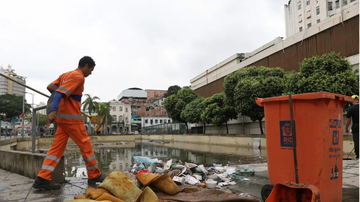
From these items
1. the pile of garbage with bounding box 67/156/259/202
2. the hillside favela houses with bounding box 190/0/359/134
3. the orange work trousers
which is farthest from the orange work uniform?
the hillside favela houses with bounding box 190/0/359/134

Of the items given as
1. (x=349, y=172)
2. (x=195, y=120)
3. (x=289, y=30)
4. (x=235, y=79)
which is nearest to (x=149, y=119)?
(x=289, y=30)

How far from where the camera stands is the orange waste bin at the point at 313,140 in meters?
2.96

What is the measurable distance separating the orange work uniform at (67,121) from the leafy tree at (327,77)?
43.9 feet

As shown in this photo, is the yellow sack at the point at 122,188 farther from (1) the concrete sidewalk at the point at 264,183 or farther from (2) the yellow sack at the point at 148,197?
(1) the concrete sidewalk at the point at 264,183

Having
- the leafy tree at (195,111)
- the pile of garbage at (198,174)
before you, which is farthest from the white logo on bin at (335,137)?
the leafy tree at (195,111)

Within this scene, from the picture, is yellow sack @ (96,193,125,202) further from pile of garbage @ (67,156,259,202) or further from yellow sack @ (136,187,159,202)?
yellow sack @ (136,187,159,202)

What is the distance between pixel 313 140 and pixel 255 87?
17.9m

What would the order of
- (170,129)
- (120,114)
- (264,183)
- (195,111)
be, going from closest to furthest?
(264,183), (195,111), (170,129), (120,114)

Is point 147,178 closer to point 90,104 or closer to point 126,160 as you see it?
point 126,160

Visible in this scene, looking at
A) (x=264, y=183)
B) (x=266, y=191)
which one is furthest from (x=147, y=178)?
(x=264, y=183)

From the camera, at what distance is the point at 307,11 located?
52.0 metres

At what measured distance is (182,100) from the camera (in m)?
38.0

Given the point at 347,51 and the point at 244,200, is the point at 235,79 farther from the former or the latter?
the point at 244,200

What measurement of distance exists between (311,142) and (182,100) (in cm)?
3501
